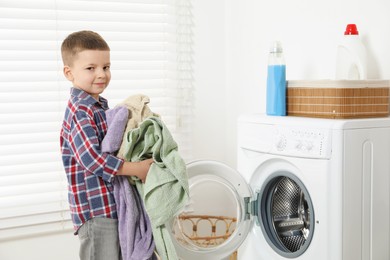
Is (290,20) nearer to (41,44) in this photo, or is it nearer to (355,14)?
(355,14)

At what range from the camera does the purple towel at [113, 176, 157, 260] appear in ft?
5.88

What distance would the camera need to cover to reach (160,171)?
1.76 meters

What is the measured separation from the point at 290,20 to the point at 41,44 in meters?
1.21

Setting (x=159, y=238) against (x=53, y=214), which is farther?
(x=53, y=214)

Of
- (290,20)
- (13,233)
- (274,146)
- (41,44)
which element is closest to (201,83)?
(290,20)

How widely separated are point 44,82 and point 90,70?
817mm

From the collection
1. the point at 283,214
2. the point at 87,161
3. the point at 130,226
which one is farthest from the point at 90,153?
the point at 283,214

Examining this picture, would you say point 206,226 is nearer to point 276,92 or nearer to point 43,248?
point 43,248

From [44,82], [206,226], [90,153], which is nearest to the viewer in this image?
[90,153]

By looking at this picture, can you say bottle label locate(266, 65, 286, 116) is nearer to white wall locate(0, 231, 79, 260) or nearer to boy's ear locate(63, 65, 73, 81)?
boy's ear locate(63, 65, 73, 81)

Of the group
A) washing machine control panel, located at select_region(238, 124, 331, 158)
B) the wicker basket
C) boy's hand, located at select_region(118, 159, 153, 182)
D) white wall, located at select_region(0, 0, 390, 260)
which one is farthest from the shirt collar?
the wicker basket

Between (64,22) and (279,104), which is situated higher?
(64,22)

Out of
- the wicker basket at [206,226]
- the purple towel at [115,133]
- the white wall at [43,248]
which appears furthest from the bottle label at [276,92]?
the white wall at [43,248]

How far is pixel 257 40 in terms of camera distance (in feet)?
8.74
